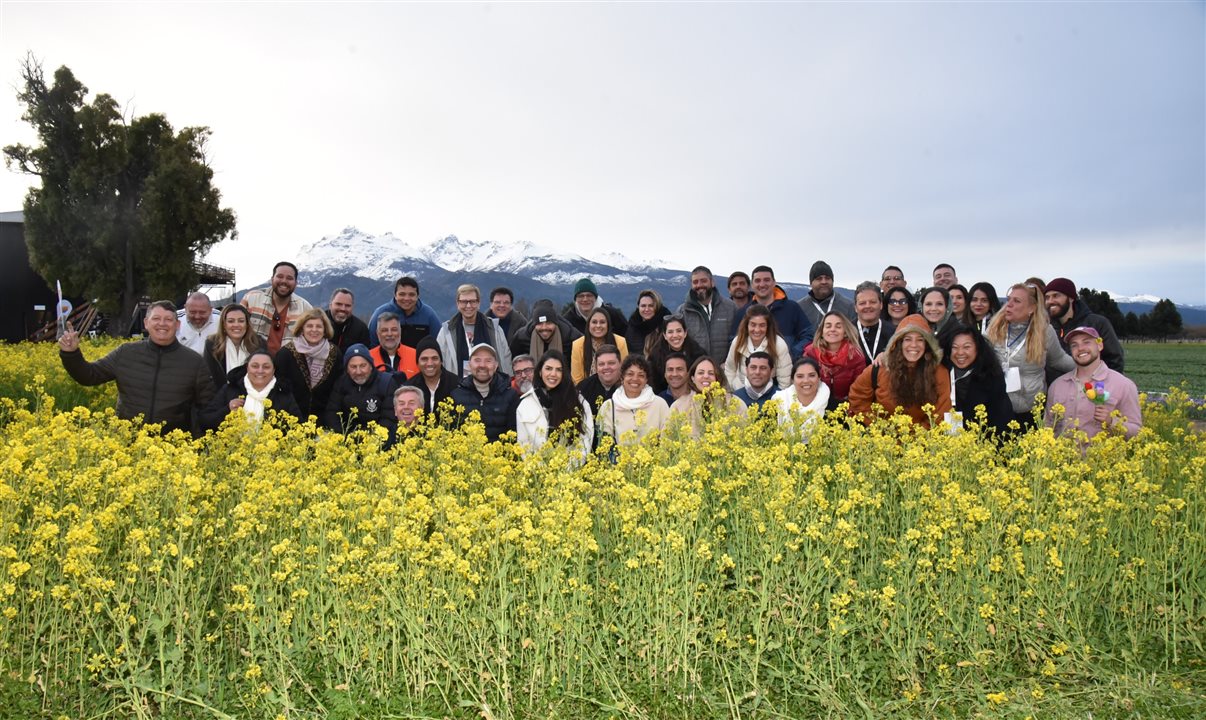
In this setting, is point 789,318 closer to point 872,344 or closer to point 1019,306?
point 872,344

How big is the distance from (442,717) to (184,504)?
1.79 m

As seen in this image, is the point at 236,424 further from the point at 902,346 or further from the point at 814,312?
the point at 814,312

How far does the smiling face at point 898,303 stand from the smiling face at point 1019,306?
1.33m

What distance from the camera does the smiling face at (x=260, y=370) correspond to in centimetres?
769

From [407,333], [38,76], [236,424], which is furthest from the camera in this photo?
[38,76]

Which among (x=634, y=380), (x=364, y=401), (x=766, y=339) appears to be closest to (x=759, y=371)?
(x=766, y=339)

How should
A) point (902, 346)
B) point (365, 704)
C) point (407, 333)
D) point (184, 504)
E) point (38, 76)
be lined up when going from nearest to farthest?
point (365, 704) → point (184, 504) → point (902, 346) → point (407, 333) → point (38, 76)

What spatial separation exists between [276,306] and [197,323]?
88cm

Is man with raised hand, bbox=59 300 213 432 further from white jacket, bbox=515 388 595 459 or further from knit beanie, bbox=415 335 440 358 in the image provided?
white jacket, bbox=515 388 595 459

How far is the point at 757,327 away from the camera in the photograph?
8.25 metres

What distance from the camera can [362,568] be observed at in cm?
461

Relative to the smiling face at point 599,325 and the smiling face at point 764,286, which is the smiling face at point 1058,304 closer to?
the smiling face at point 764,286

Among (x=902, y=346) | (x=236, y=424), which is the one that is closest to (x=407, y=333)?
(x=236, y=424)

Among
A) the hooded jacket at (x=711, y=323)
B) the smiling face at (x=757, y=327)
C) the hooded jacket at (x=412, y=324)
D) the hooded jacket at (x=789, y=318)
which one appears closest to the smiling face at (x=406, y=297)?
the hooded jacket at (x=412, y=324)
